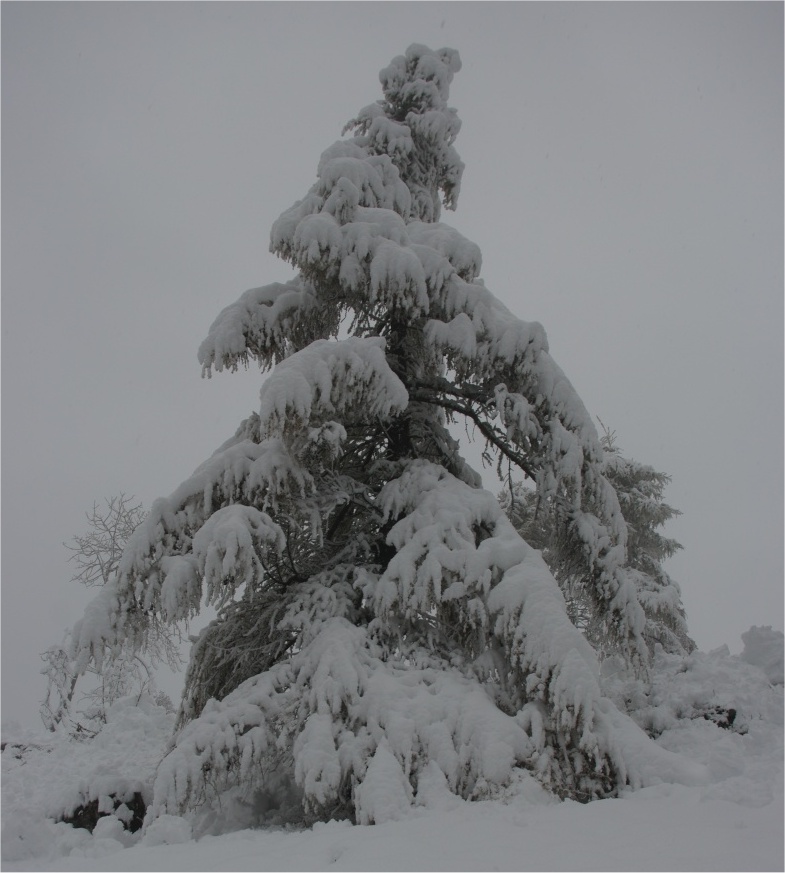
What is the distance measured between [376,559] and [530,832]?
3.94 meters

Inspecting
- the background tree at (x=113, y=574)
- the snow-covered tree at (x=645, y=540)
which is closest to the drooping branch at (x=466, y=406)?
the snow-covered tree at (x=645, y=540)

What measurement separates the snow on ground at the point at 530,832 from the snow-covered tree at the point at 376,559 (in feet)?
1.20

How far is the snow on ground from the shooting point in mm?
3043

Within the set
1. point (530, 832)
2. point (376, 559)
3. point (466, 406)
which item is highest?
point (466, 406)

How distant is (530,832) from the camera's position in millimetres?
3521

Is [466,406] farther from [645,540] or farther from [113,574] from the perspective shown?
[113,574]

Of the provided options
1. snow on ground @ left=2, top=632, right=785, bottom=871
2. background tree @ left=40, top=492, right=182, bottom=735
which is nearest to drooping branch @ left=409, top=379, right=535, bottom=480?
snow on ground @ left=2, top=632, right=785, bottom=871

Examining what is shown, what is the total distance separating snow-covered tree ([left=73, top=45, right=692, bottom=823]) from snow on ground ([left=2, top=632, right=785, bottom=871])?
37 centimetres

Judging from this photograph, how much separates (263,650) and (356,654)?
126 cm

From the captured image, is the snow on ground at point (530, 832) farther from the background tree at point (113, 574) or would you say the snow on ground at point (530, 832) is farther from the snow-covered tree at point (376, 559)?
the background tree at point (113, 574)

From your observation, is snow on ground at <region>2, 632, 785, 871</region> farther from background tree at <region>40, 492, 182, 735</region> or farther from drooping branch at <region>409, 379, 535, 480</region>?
background tree at <region>40, 492, 182, 735</region>

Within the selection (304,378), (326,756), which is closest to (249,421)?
(304,378)

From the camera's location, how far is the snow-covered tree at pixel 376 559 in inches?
187

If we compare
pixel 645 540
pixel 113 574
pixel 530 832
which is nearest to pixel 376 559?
pixel 530 832
